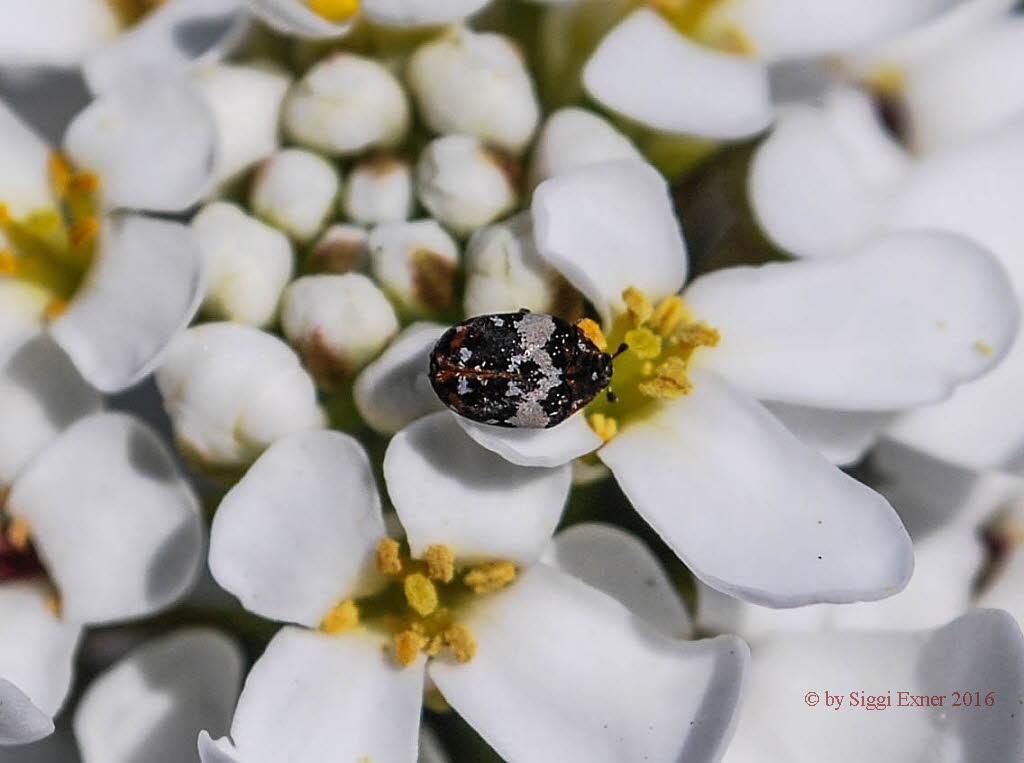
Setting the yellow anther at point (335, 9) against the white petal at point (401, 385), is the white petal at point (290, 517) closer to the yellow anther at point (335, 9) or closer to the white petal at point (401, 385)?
the white petal at point (401, 385)

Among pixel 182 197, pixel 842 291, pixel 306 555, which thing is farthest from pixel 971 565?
pixel 182 197

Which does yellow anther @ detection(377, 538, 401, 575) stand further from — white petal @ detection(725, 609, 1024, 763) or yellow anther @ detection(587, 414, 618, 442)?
white petal @ detection(725, 609, 1024, 763)

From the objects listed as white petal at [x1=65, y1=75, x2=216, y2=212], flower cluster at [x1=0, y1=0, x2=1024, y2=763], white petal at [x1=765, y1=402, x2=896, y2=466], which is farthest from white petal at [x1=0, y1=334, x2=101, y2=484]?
white petal at [x1=765, y1=402, x2=896, y2=466]

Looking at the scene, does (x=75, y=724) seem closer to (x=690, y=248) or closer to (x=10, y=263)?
(x=10, y=263)

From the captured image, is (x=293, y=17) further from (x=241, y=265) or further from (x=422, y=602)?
(x=422, y=602)

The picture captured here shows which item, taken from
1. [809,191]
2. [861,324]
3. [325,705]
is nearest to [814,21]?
[809,191]

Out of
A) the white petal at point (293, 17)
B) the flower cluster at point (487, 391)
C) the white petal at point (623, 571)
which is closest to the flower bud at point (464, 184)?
the flower cluster at point (487, 391)
